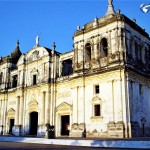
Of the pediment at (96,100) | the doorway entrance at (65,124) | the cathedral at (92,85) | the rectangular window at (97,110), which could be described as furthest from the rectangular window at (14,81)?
the rectangular window at (97,110)

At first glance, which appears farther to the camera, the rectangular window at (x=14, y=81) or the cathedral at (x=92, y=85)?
the rectangular window at (x=14, y=81)

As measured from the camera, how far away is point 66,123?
27.5m

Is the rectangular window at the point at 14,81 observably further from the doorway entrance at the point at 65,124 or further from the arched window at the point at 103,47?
the arched window at the point at 103,47

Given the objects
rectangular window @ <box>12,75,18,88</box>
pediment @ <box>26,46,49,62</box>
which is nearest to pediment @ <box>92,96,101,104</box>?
pediment @ <box>26,46,49,62</box>

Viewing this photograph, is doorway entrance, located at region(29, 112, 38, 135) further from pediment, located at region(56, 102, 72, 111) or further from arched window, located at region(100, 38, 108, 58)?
arched window, located at region(100, 38, 108, 58)

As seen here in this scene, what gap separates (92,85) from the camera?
78.8 ft

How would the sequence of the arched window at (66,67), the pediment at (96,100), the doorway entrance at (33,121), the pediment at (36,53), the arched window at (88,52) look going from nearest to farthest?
1. the pediment at (96,100)
2. the arched window at (88,52)
3. the arched window at (66,67)
4. the pediment at (36,53)
5. the doorway entrance at (33,121)

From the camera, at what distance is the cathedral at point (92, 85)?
21984mm

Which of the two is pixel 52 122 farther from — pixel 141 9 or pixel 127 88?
pixel 141 9

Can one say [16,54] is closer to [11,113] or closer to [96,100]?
[11,113]

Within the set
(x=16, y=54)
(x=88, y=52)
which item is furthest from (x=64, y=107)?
(x=16, y=54)

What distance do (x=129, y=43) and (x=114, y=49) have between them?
1.67 metres

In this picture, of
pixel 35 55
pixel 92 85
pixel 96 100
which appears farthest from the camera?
pixel 35 55

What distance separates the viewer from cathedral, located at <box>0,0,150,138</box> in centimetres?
2198
